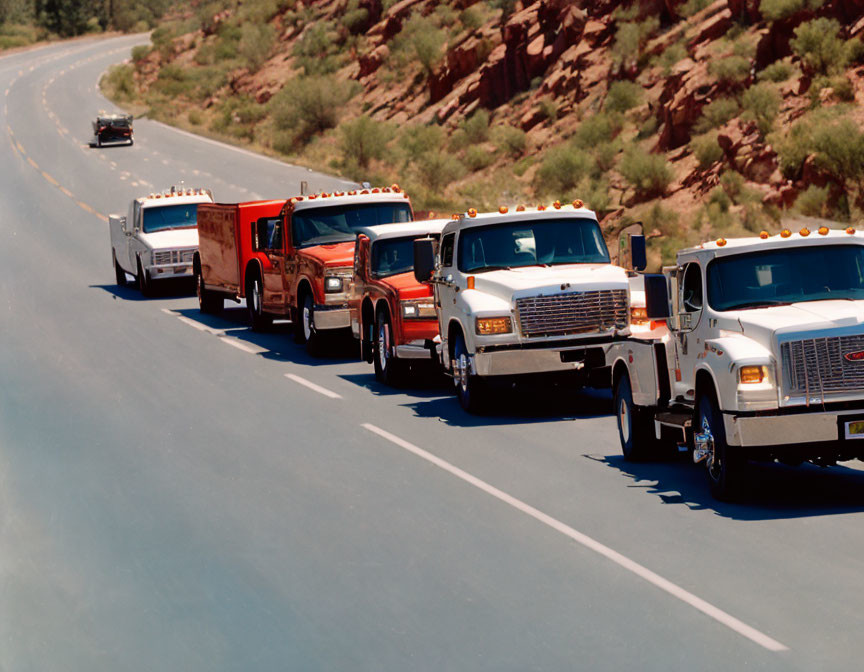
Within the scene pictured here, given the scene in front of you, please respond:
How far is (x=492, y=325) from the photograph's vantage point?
1582cm

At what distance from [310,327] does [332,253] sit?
1102 millimetres

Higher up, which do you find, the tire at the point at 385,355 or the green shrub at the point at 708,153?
the green shrub at the point at 708,153

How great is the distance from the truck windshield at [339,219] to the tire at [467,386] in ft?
21.6

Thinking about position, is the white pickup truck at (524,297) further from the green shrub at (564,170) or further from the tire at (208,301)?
the green shrub at (564,170)

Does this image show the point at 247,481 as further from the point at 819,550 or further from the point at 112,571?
the point at 819,550

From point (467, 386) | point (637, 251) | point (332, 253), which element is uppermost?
point (332, 253)

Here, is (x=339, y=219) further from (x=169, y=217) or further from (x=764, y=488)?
(x=764, y=488)

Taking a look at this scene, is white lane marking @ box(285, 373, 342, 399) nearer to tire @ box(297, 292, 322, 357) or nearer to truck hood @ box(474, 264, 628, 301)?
tire @ box(297, 292, 322, 357)

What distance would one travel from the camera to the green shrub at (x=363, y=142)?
5872 centimetres

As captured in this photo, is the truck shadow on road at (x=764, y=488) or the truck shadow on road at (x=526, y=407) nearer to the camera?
the truck shadow on road at (x=764, y=488)

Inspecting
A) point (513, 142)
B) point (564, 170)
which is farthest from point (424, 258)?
point (513, 142)

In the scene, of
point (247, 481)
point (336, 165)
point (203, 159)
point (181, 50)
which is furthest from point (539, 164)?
point (181, 50)

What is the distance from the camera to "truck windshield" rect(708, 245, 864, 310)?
11.7 meters

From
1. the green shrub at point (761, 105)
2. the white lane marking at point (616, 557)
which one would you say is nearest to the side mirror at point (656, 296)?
the white lane marking at point (616, 557)
